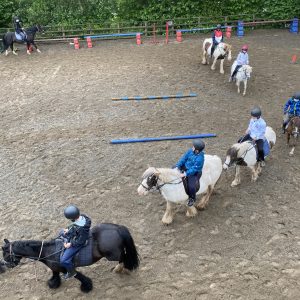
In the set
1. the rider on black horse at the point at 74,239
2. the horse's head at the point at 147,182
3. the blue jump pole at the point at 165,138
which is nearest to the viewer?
the rider on black horse at the point at 74,239

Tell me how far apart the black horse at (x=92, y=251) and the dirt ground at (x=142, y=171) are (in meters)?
0.41

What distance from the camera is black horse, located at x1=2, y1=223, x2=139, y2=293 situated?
5.86m

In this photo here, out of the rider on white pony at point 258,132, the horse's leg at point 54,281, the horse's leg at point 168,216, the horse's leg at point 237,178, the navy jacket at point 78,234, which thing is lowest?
the horse's leg at point 54,281

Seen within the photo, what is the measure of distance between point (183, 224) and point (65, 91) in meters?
9.25

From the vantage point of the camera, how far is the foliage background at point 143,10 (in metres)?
22.0

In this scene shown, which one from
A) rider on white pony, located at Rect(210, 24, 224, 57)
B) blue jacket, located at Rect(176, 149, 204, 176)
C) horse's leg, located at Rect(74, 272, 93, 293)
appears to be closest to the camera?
horse's leg, located at Rect(74, 272, 93, 293)

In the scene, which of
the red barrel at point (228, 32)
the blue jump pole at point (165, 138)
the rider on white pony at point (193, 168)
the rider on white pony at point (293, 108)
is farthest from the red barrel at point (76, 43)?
the rider on white pony at point (193, 168)

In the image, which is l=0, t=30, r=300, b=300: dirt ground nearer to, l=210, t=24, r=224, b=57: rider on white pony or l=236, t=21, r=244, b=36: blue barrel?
l=210, t=24, r=224, b=57: rider on white pony

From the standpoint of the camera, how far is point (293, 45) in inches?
756

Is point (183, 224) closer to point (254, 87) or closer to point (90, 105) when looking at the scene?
point (90, 105)

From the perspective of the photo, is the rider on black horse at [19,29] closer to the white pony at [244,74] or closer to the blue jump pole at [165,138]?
the blue jump pole at [165,138]

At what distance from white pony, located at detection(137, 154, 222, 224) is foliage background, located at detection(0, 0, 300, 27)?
16.9 metres

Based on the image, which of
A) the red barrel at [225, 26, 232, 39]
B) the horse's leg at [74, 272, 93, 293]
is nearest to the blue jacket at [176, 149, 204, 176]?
the horse's leg at [74, 272, 93, 293]

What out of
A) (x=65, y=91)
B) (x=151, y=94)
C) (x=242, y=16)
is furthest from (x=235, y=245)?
(x=242, y=16)
